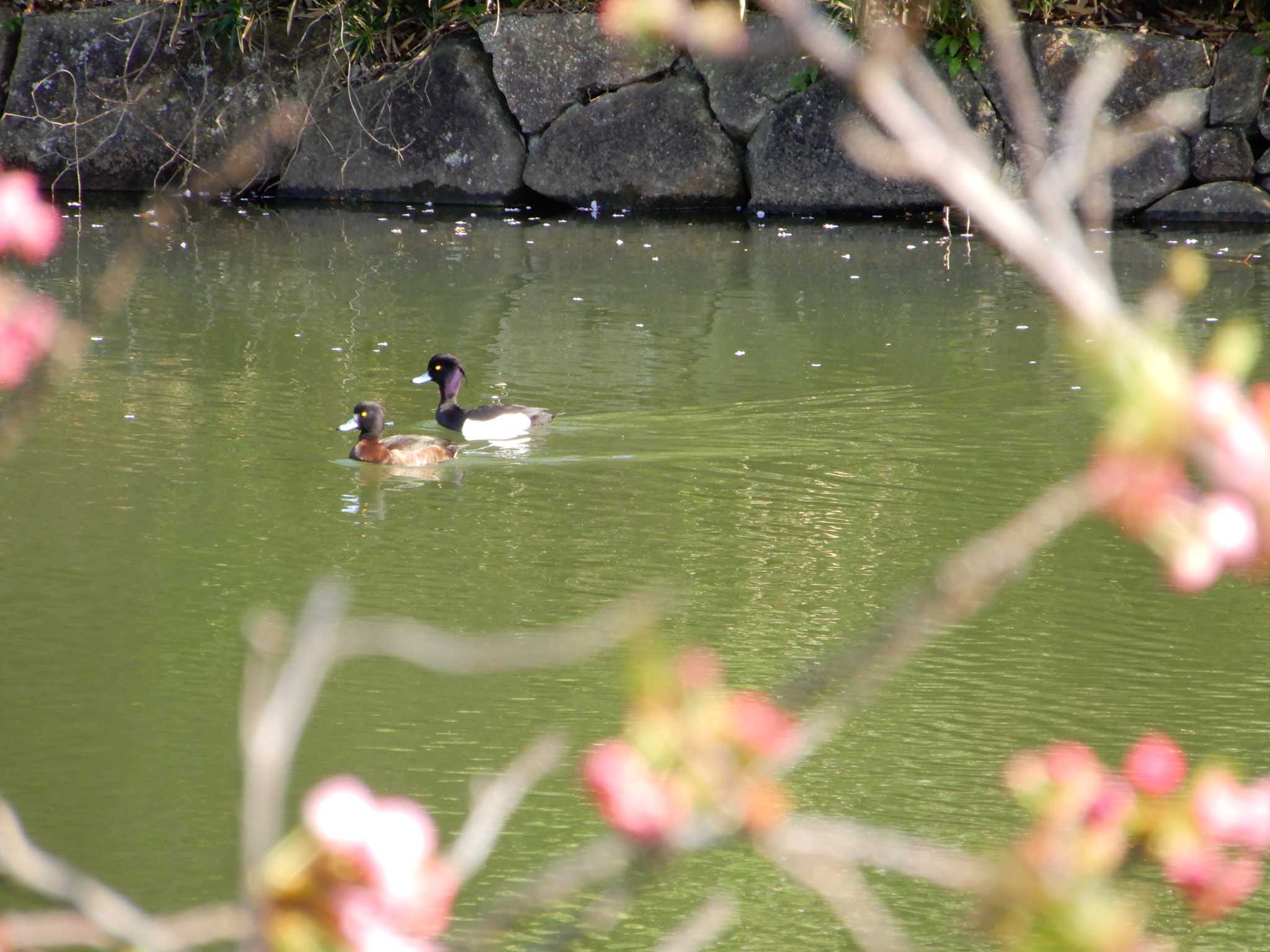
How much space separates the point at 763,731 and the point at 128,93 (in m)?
15.0

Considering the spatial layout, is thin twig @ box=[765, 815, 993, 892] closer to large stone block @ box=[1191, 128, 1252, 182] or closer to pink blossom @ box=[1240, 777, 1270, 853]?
pink blossom @ box=[1240, 777, 1270, 853]

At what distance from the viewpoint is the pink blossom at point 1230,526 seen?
44.8 inches

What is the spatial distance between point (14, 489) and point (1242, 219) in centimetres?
1014

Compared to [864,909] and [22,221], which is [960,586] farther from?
[864,909]

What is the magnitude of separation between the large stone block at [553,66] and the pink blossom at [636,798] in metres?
13.8

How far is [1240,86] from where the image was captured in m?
13.7

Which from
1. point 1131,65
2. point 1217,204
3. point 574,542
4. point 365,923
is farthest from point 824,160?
point 365,923

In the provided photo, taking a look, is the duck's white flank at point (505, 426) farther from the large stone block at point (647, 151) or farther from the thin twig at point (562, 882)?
the large stone block at point (647, 151)

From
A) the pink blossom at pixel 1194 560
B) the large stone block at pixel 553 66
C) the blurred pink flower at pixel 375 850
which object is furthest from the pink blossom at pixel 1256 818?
the large stone block at pixel 553 66

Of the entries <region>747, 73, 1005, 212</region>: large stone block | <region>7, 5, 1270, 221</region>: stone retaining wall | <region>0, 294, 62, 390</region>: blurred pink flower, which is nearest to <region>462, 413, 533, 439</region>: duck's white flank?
<region>0, 294, 62, 390</region>: blurred pink flower

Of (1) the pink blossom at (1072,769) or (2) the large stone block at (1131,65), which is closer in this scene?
(1) the pink blossom at (1072,769)

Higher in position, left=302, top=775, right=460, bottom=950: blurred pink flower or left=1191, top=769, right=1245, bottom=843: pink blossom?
left=1191, top=769, right=1245, bottom=843: pink blossom

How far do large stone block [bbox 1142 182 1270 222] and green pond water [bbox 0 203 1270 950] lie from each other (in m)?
2.26

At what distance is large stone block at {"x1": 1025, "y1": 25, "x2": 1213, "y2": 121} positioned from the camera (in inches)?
544
